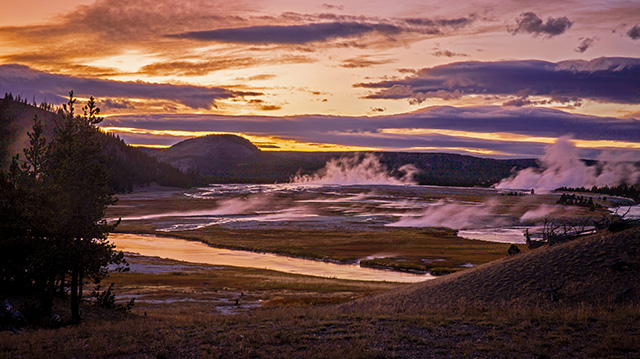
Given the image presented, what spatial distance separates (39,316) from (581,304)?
2367cm

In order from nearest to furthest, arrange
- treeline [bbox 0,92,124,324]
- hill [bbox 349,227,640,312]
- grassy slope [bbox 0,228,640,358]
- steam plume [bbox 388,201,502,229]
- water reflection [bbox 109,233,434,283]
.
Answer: grassy slope [bbox 0,228,640,358]
hill [bbox 349,227,640,312]
treeline [bbox 0,92,124,324]
water reflection [bbox 109,233,434,283]
steam plume [bbox 388,201,502,229]

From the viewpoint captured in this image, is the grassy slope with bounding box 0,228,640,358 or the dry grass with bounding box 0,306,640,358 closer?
the dry grass with bounding box 0,306,640,358

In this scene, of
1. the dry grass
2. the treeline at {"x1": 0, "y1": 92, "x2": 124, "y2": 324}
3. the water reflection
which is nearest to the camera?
the dry grass

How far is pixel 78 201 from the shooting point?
973 inches

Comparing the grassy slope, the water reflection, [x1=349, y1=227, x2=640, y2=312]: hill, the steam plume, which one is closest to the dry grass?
the grassy slope

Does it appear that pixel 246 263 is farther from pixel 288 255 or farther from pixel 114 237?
pixel 114 237

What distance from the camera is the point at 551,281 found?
962 inches

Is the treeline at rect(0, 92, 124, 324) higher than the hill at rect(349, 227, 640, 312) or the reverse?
higher

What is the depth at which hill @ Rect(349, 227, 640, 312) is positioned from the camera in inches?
896

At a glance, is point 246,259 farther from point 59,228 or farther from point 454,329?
point 454,329

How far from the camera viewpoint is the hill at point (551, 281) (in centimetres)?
2275

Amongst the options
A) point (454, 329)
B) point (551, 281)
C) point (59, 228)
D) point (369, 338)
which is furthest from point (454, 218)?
point (369, 338)

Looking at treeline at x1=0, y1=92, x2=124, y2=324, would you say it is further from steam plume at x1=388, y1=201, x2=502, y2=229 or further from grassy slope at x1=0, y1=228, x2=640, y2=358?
steam plume at x1=388, y1=201, x2=502, y2=229

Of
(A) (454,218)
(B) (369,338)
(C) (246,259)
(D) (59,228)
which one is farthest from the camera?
(A) (454,218)
